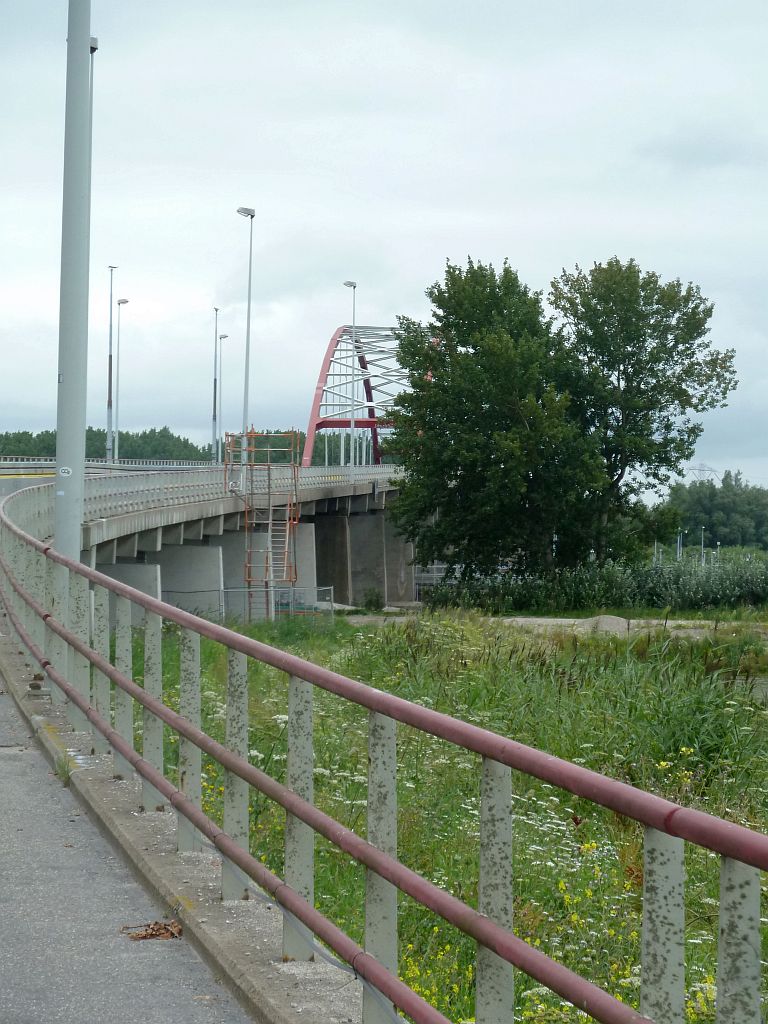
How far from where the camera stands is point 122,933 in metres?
4.52

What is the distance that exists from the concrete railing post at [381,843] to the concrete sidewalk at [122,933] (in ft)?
0.85

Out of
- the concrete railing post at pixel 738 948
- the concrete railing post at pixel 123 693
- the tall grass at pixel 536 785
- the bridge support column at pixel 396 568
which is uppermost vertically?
the concrete railing post at pixel 738 948

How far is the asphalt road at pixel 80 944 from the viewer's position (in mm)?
3828

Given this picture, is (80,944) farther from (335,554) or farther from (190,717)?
(335,554)

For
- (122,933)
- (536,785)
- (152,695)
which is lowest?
(536,785)

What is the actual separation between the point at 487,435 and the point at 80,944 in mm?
41473

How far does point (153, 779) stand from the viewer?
5.64 m

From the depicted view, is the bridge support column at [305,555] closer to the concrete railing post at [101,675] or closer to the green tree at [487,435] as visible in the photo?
the green tree at [487,435]

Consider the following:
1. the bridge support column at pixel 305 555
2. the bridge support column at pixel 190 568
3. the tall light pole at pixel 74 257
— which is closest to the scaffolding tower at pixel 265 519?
the bridge support column at pixel 190 568

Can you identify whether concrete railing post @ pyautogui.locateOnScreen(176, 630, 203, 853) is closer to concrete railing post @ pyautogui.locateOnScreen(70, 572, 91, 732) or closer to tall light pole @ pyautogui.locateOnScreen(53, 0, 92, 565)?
concrete railing post @ pyautogui.locateOnScreen(70, 572, 91, 732)

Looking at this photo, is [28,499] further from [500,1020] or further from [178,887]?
[500,1020]

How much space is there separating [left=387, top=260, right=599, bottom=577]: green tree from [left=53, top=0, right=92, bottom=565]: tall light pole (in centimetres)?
3071

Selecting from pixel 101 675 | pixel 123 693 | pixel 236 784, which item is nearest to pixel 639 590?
pixel 101 675

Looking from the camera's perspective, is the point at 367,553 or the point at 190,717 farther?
the point at 367,553
